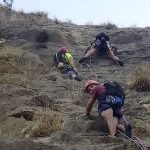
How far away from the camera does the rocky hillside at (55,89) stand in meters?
9.45

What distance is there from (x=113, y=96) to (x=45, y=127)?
186cm

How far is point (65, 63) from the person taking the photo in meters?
17.8

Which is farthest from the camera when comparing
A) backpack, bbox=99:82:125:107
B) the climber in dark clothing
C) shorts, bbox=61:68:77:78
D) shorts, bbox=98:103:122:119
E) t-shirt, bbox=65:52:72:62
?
the climber in dark clothing

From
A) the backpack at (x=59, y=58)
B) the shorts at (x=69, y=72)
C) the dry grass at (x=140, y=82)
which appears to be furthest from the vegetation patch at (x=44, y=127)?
the backpack at (x=59, y=58)

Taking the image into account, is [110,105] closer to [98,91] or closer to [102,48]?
[98,91]

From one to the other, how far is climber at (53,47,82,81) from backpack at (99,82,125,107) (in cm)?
522

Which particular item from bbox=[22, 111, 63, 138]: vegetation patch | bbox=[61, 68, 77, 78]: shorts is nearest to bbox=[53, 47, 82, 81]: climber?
bbox=[61, 68, 77, 78]: shorts

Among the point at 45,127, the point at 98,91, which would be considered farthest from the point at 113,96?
the point at 45,127

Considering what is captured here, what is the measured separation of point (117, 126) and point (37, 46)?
10383mm

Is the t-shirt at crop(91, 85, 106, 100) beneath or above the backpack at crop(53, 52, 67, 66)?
beneath

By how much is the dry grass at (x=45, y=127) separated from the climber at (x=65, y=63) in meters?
6.55

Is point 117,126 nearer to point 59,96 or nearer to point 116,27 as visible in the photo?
point 59,96

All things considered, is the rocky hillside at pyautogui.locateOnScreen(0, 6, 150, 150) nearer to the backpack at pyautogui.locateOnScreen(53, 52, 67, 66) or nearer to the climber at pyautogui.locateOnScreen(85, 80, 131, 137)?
the climber at pyautogui.locateOnScreen(85, 80, 131, 137)

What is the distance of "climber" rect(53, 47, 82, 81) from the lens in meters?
17.0
